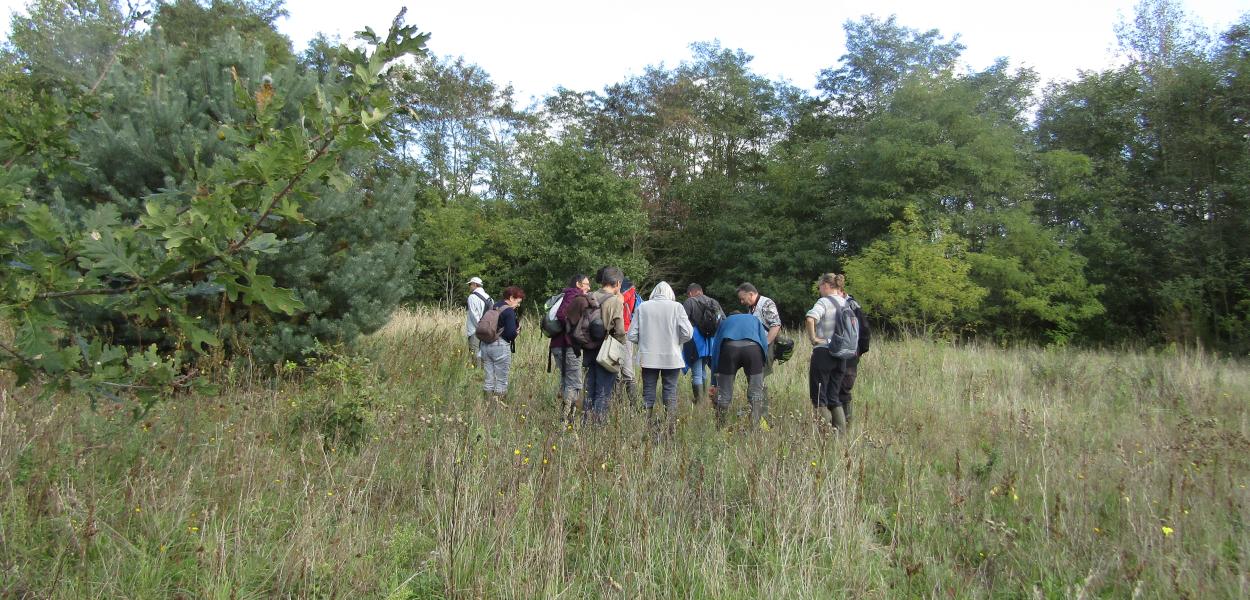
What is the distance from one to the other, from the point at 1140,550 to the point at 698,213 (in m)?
31.5

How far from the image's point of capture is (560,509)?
3496mm

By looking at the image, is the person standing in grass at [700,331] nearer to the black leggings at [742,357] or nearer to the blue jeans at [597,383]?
the black leggings at [742,357]

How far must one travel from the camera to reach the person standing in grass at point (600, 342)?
674cm

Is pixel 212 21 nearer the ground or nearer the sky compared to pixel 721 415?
nearer the sky

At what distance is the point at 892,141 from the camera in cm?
2712

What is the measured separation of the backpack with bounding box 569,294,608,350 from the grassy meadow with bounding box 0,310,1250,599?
1.36 meters

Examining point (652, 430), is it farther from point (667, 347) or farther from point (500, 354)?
point (500, 354)

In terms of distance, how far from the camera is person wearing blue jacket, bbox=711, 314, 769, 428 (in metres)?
6.89

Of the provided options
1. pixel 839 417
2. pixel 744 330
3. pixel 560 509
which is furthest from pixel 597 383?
pixel 560 509

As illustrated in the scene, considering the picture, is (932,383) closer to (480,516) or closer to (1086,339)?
(480,516)

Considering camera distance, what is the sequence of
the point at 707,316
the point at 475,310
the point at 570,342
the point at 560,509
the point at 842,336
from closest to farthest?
the point at 560,509, the point at 842,336, the point at 570,342, the point at 707,316, the point at 475,310

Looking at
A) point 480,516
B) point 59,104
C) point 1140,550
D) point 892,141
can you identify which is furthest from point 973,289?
point 59,104

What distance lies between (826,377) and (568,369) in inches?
99.1

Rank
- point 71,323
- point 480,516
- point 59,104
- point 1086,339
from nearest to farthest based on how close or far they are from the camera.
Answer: point 59,104 → point 480,516 → point 71,323 → point 1086,339
